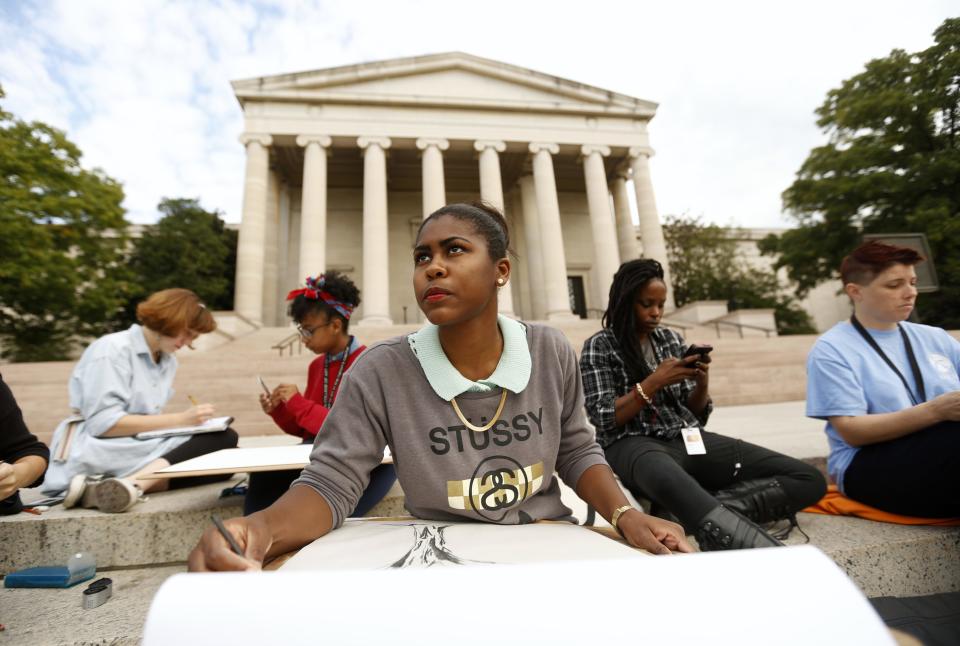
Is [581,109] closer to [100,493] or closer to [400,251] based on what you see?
[400,251]

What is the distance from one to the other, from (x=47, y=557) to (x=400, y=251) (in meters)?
25.6

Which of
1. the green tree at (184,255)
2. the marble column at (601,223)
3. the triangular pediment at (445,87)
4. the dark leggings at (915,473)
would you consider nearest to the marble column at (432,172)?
the triangular pediment at (445,87)

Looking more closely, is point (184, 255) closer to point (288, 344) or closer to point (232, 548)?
point (288, 344)

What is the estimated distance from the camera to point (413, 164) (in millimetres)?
26016

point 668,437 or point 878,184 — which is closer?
point 668,437

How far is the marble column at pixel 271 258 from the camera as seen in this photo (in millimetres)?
22391

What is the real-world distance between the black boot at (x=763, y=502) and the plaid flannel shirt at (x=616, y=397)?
0.52 m

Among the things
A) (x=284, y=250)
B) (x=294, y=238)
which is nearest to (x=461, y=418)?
(x=284, y=250)

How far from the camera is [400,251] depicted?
2736cm

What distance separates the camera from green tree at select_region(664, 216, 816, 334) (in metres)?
26.6

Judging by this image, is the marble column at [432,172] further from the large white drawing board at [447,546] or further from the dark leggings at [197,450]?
Result: the large white drawing board at [447,546]

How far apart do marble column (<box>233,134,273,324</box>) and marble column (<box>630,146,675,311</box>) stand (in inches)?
725

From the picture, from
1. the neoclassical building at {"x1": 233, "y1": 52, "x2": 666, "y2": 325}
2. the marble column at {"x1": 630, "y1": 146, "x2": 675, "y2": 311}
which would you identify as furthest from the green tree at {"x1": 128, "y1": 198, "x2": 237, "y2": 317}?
the marble column at {"x1": 630, "y1": 146, "x2": 675, "y2": 311}

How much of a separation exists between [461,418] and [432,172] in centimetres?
2197
